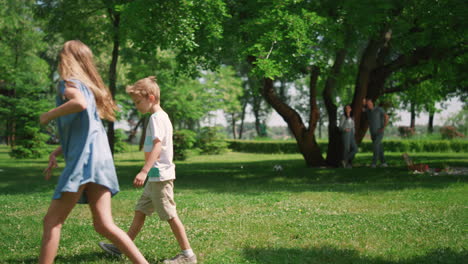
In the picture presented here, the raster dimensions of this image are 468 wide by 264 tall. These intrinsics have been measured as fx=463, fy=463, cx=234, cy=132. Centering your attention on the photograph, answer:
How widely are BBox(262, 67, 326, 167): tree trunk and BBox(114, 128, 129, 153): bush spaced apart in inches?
716

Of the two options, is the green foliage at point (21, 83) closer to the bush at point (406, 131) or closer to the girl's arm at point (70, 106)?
the girl's arm at point (70, 106)

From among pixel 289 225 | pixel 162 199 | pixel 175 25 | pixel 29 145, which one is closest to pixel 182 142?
pixel 29 145

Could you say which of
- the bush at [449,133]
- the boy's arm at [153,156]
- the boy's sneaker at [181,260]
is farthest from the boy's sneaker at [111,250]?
the bush at [449,133]

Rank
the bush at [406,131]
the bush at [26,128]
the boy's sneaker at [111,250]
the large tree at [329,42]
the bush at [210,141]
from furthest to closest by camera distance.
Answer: the bush at [406,131] → the bush at [210,141] → the bush at [26,128] → the large tree at [329,42] → the boy's sneaker at [111,250]

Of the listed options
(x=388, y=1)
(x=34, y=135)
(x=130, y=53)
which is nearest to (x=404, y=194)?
(x=388, y=1)

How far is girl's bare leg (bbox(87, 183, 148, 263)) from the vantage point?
3.83 meters

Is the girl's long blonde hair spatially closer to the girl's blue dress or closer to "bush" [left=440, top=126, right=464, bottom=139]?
the girl's blue dress

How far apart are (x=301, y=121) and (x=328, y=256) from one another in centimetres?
1277

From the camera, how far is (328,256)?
493cm

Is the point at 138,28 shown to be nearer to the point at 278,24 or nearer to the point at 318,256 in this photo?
the point at 278,24

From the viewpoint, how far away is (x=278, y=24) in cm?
1277

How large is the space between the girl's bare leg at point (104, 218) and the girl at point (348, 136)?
1297 centimetres

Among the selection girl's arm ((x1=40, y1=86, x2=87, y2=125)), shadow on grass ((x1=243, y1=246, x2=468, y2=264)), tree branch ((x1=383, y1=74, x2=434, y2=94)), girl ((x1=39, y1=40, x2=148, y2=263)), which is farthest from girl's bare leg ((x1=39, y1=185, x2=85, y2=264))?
tree branch ((x1=383, y1=74, x2=434, y2=94))

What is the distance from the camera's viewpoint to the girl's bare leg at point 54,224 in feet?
12.2
